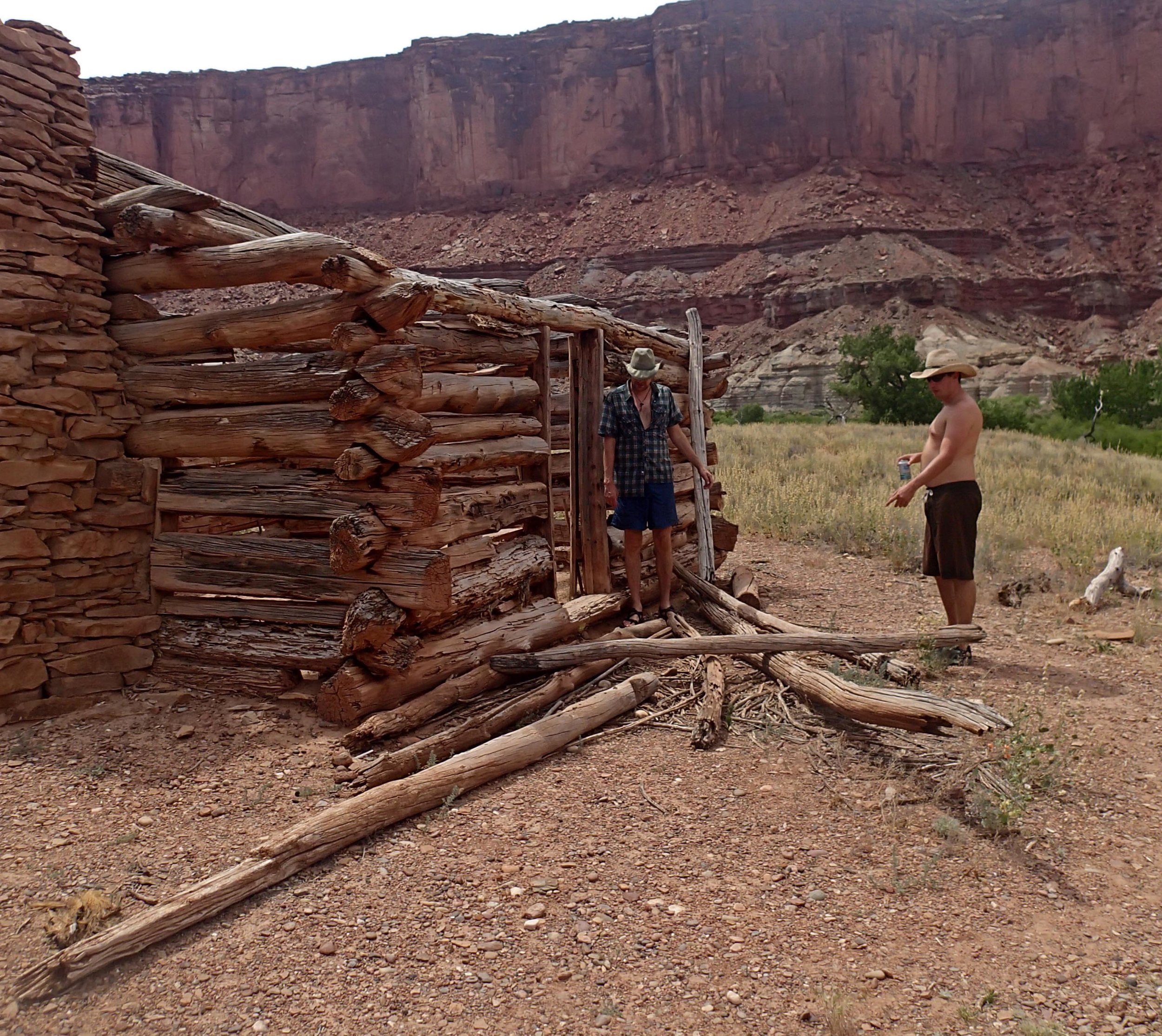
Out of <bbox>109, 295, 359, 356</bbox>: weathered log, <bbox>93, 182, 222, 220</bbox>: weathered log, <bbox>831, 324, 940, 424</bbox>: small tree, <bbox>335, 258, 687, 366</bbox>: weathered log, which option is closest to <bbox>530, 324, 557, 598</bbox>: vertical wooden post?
<bbox>335, 258, 687, 366</bbox>: weathered log

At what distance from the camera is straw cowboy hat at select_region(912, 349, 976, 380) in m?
5.64

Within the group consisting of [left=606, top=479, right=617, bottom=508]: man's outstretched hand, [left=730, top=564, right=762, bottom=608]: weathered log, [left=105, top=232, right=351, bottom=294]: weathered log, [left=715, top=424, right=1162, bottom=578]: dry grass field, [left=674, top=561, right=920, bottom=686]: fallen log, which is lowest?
[left=715, top=424, right=1162, bottom=578]: dry grass field

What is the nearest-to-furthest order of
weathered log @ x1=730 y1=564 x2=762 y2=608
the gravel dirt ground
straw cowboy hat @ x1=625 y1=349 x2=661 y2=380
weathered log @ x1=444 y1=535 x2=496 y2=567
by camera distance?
the gravel dirt ground, weathered log @ x1=444 y1=535 x2=496 y2=567, straw cowboy hat @ x1=625 y1=349 x2=661 y2=380, weathered log @ x1=730 y1=564 x2=762 y2=608

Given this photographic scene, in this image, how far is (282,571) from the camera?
475 centimetres

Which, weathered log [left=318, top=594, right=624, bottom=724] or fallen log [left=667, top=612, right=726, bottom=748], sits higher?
weathered log [left=318, top=594, right=624, bottom=724]

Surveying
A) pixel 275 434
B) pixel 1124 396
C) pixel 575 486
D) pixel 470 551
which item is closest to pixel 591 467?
pixel 575 486

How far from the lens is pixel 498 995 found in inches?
107

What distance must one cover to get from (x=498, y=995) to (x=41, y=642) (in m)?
3.24

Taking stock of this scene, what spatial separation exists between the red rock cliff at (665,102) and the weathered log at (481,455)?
167ft

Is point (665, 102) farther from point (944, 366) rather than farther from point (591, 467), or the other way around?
point (944, 366)

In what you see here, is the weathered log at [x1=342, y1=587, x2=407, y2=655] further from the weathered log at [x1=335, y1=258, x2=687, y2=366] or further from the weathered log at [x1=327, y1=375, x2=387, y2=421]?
the weathered log at [x1=335, y1=258, x2=687, y2=366]

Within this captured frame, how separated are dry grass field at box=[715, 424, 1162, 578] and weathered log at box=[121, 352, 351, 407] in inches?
228

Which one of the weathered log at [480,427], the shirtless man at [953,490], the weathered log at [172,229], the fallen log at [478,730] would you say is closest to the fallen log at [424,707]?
the fallen log at [478,730]

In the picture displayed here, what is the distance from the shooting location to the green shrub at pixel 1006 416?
23.1 meters
